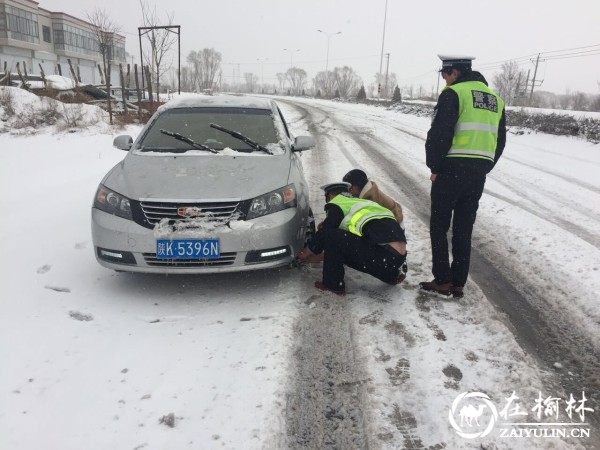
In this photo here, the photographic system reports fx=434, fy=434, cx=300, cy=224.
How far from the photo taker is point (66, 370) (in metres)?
2.68

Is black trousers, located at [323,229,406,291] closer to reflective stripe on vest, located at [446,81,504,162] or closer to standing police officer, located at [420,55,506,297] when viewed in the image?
standing police officer, located at [420,55,506,297]

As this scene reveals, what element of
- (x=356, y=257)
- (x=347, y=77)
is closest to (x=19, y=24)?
(x=356, y=257)

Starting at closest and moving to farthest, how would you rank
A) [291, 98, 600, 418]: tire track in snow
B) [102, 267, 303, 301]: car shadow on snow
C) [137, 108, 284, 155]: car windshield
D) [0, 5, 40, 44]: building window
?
[291, 98, 600, 418]: tire track in snow
[102, 267, 303, 301]: car shadow on snow
[137, 108, 284, 155]: car windshield
[0, 5, 40, 44]: building window

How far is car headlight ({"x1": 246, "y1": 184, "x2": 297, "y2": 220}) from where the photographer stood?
349cm

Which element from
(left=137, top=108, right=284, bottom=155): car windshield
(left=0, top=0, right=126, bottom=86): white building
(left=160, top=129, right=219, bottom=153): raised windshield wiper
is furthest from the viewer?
(left=0, top=0, right=126, bottom=86): white building

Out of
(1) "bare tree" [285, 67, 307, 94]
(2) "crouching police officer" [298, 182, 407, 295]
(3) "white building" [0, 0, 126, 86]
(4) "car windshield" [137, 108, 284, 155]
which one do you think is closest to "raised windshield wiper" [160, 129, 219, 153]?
(4) "car windshield" [137, 108, 284, 155]

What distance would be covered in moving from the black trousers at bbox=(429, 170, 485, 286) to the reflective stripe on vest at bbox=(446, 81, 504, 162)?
179mm

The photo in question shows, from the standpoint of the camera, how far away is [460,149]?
11.1 ft

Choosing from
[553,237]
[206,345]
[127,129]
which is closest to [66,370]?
[206,345]

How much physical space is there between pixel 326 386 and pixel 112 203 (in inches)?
89.3

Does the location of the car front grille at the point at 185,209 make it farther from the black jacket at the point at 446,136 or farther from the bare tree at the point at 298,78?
the bare tree at the point at 298,78

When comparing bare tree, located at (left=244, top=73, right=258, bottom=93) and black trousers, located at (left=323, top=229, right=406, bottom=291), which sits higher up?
bare tree, located at (left=244, top=73, right=258, bottom=93)

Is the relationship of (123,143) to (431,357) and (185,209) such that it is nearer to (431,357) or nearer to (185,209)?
(185,209)

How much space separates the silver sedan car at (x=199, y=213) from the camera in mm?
3334
